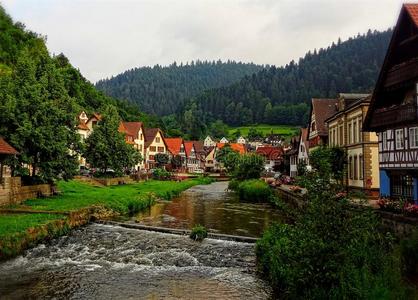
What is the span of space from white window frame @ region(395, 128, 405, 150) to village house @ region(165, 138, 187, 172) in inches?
3783

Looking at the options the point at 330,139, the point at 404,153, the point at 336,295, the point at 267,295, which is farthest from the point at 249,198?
the point at 336,295

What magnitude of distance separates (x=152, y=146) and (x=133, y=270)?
325ft

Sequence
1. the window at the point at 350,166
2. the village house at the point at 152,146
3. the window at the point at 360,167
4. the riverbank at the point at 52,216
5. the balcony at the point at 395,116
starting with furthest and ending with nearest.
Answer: the village house at the point at 152,146 → the window at the point at 350,166 → the window at the point at 360,167 → the balcony at the point at 395,116 → the riverbank at the point at 52,216

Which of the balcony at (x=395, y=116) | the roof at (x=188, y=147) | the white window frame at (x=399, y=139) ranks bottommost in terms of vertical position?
the white window frame at (x=399, y=139)

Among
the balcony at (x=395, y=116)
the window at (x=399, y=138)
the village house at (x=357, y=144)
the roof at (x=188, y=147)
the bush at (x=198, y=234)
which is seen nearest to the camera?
the bush at (x=198, y=234)

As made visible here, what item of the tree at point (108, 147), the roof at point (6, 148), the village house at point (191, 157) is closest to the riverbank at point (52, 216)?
the roof at point (6, 148)

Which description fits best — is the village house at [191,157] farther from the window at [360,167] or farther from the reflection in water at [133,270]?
the reflection in water at [133,270]

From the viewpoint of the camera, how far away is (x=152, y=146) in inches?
4547

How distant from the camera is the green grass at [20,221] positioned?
20109mm

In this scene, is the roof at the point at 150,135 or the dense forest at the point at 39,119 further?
the roof at the point at 150,135

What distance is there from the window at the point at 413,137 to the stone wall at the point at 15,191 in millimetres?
27270

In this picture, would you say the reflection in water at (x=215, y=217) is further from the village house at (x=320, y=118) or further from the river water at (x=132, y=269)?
the village house at (x=320, y=118)

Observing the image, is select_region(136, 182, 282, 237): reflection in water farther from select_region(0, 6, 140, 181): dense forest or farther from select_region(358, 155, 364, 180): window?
select_region(358, 155, 364, 180): window

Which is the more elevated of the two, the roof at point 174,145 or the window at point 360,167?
the roof at point 174,145
